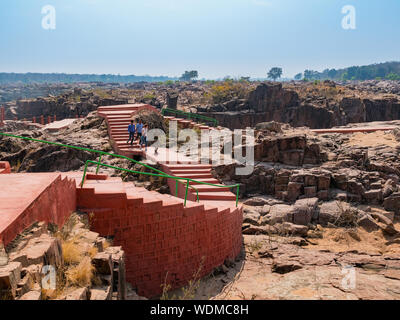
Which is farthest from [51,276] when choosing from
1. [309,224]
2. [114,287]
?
[309,224]

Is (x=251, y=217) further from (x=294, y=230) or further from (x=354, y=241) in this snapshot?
(x=354, y=241)

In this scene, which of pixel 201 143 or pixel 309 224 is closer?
pixel 309 224

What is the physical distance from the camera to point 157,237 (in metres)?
6.32

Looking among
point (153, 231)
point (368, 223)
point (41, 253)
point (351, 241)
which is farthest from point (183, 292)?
point (368, 223)

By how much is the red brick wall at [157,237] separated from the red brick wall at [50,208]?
0.40 meters

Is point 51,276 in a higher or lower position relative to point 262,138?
lower

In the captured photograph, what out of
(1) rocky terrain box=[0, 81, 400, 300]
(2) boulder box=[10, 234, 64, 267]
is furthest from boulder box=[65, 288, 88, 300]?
(1) rocky terrain box=[0, 81, 400, 300]

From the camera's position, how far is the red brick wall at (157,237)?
5949mm

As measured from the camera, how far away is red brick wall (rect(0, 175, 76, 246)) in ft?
12.6

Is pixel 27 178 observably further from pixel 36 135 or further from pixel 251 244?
pixel 36 135

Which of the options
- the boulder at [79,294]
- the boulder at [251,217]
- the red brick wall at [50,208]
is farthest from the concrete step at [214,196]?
the boulder at [79,294]

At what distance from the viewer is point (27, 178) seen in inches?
225

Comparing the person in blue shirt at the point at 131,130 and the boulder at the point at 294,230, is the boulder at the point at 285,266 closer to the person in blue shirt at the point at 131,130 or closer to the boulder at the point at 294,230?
the boulder at the point at 294,230
